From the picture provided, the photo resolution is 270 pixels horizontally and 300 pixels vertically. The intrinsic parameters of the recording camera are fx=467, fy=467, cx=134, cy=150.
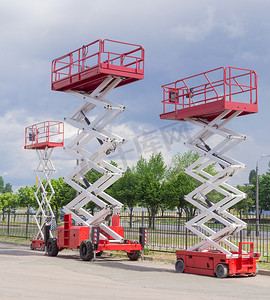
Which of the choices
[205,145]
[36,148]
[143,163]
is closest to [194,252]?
[205,145]

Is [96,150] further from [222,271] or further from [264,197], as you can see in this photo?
[264,197]

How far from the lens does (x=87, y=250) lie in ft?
57.9

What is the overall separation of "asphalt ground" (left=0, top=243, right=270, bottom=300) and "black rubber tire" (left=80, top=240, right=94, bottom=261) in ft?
1.26

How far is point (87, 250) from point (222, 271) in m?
5.75

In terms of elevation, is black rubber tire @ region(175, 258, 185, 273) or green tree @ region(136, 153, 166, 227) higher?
green tree @ region(136, 153, 166, 227)

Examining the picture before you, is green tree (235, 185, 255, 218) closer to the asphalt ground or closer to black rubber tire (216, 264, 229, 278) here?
the asphalt ground

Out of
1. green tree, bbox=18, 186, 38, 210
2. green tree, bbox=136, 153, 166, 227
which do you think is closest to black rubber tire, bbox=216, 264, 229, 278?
green tree, bbox=136, 153, 166, 227

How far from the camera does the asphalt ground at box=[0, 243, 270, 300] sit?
34.8ft

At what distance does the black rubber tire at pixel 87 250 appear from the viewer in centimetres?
1759

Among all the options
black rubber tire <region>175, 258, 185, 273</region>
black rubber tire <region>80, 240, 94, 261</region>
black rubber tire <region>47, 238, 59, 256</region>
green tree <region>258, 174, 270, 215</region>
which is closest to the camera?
black rubber tire <region>175, 258, 185, 273</region>

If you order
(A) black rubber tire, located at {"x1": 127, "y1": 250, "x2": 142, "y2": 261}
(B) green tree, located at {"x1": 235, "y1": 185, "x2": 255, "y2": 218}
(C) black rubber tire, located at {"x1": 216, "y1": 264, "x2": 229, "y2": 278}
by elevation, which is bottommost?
(A) black rubber tire, located at {"x1": 127, "y1": 250, "x2": 142, "y2": 261}

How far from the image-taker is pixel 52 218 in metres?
23.3

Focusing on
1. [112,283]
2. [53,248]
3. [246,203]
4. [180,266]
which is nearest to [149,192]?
[246,203]

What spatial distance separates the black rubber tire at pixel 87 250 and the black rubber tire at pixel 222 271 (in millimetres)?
5382
